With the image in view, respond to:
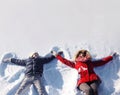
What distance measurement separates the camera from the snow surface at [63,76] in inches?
185

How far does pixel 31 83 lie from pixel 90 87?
2.63 feet

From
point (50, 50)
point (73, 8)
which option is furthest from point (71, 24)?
point (50, 50)

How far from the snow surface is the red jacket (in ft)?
0.30

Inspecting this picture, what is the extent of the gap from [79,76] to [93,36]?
838mm

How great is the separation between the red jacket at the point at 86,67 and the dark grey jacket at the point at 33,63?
20 cm

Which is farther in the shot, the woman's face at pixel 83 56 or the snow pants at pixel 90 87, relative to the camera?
the woman's face at pixel 83 56

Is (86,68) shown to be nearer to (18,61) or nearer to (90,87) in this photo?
(90,87)

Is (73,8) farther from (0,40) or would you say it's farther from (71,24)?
(0,40)

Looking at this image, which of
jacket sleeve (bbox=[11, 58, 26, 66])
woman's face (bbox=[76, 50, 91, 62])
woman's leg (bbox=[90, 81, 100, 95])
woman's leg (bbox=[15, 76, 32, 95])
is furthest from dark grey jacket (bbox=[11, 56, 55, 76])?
woman's leg (bbox=[90, 81, 100, 95])

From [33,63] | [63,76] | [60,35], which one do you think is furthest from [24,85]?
[60,35]

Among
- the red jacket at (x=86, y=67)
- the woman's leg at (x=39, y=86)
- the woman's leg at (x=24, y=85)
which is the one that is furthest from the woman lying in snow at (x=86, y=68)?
the woman's leg at (x=24, y=85)

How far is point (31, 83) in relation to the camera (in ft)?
15.6

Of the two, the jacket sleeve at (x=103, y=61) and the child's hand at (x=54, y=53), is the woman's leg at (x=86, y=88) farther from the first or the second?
the child's hand at (x=54, y=53)

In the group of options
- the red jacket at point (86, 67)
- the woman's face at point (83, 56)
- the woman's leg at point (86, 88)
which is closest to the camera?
the woman's leg at point (86, 88)
